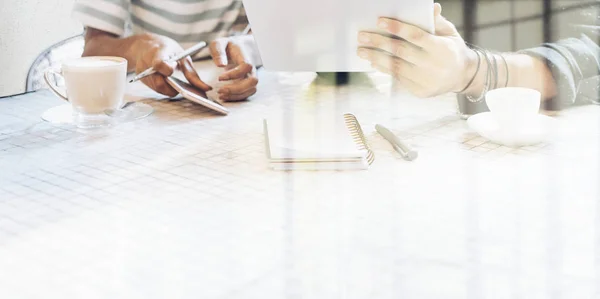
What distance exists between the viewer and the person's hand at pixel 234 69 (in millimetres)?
1337

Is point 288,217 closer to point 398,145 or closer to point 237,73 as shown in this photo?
point 398,145

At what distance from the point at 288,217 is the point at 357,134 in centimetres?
33

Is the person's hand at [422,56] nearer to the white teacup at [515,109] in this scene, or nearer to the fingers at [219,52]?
the white teacup at [515,109]

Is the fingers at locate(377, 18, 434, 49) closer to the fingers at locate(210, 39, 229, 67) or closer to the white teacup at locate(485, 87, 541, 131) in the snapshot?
the white teacup at locate(485, 87, 541, 131)

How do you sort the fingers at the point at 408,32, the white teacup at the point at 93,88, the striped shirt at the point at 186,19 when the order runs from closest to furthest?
the fingers at the point at 408,32 → the white teacup at the point at 93,88 → the striped shirt at the point at 186,19

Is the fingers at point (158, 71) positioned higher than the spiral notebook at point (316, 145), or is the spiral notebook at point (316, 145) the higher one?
the fingers at point (158, 71)

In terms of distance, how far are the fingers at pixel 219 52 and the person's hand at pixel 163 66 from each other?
3.0 inches

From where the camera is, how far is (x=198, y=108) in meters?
1.30

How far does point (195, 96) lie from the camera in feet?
4.08

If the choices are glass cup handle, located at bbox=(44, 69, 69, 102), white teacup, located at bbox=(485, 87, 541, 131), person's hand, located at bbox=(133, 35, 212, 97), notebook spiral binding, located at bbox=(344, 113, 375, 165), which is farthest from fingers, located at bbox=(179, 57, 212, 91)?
white teacup, located at bbox=(485, 87, 541, 131)

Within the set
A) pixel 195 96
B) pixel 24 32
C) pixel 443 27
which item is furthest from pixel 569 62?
pixel 24 32

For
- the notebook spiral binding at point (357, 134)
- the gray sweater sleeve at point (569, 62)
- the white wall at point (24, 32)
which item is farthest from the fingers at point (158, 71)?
the white wall at point (24, 32)

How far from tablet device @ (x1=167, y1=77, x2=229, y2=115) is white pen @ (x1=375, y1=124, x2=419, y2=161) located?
32cm

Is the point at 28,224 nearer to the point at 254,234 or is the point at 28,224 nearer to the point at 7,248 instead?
the point at 7,248
